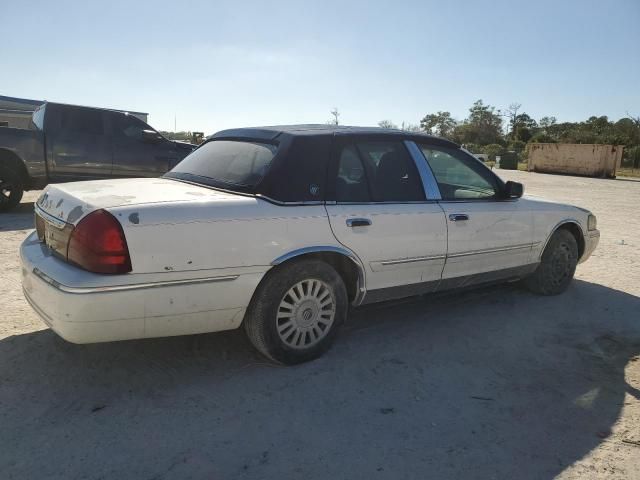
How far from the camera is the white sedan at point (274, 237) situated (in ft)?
9.07

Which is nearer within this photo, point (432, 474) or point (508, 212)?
point (432, 474)

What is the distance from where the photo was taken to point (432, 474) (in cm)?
239

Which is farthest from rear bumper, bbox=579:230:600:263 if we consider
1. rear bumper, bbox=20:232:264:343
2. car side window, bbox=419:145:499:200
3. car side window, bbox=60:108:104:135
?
car side window, bbox=60:108:104:135

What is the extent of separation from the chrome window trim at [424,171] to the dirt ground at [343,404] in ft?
3.51

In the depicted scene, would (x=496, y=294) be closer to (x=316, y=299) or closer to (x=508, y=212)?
(x=508, y=212)

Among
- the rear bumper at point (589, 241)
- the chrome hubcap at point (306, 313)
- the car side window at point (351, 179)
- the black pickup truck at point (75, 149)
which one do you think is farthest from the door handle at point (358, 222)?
the black pickup truck at point (75, 149)

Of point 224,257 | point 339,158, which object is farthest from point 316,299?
point 339,158

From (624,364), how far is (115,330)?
3423 millimetres

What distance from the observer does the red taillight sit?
8.87 ft

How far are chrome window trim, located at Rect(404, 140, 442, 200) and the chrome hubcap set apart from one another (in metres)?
1.19

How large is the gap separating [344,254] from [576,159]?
32456mm

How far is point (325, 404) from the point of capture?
297 centimetres

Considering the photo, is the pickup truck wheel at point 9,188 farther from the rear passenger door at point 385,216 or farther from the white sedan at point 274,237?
the rear passenger door at point 385,216

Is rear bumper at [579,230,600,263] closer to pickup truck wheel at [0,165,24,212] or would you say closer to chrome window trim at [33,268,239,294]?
chrome window trim at [33,268,239,294]
